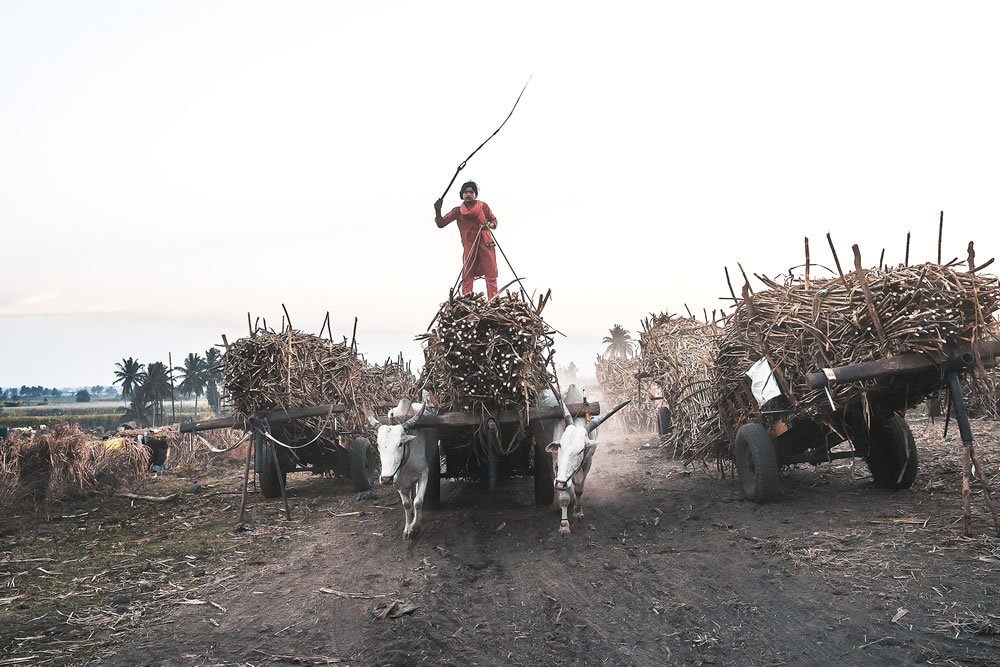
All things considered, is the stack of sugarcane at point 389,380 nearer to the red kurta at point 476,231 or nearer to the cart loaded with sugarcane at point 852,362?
the red kurta at point 476,231

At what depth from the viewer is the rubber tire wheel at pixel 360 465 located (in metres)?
11.2

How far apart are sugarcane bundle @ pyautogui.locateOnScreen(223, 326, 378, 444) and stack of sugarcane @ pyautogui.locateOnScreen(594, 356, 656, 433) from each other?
39.2 feet

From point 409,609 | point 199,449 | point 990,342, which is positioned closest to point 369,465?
point 409,609

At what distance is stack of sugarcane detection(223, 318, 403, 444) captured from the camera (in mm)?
10195

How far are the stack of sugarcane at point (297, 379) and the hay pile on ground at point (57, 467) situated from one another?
420 cm

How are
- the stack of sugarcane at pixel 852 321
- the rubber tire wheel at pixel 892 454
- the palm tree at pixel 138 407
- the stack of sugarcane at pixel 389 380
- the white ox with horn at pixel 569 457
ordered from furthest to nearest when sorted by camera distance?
the palm tree at pixel 138 407 → the stack of sugarcane at pixel 389 380 → the rubber tire wheel at pixel 892 454 → the white ox with horn at pixel 569 457 → the stack of sugarcane at pixel 852 321

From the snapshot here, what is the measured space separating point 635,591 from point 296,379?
6796 mm

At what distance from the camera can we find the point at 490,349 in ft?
23.6

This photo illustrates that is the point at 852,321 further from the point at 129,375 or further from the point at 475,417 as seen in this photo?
the point at 129,375

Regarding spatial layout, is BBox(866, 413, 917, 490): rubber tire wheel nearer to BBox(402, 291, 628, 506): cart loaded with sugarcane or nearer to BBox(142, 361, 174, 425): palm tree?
BBox(402, 291, 628, 506): cart loaded with sugarcane

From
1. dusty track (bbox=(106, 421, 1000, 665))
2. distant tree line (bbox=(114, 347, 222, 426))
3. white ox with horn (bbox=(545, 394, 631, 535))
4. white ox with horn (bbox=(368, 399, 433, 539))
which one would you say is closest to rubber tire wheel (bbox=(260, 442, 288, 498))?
dusty track (bbox=(106, 421, 1000, 665))

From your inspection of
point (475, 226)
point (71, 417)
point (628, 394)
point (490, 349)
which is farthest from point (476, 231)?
point (71, 417)

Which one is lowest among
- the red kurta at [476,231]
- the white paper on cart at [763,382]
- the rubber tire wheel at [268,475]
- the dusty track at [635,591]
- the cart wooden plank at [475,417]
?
the dusty track at [635,591]

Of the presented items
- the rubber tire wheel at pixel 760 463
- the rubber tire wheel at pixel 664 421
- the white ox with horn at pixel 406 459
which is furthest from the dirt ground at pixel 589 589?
the rubber tire wheel at pixel 664 421
